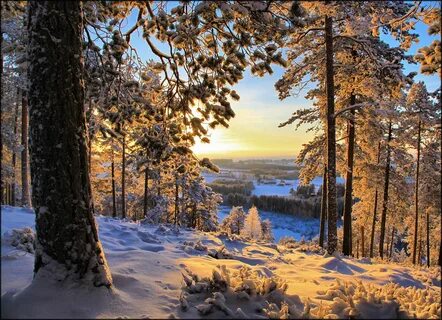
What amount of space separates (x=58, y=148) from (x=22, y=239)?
3.07 metres

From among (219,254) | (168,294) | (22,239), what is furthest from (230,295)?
(22,239)

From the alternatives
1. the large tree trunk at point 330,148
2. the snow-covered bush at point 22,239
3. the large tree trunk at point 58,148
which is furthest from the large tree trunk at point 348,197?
the large tree trunk at point 58,148

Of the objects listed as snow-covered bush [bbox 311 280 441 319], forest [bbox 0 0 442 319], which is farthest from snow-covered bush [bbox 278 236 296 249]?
snow-covered bush [bbox 311 280 441 319]

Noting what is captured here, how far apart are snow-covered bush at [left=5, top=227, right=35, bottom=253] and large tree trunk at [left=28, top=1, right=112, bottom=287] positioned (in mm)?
2189

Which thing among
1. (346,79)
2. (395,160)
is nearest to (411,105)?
(395,160)

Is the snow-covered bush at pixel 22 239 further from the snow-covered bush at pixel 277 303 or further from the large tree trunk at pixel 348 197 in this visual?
the large tree trunk at pixel 348 197

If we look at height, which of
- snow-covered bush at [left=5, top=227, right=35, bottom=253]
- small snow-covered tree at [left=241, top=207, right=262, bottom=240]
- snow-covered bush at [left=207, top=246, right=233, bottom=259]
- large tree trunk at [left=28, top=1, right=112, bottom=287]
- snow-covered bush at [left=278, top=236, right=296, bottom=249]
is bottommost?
small snow-covered tree at [left=241, top=207, right=262, bottom=240]

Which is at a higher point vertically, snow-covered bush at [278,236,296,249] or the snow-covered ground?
the snow-covered ground

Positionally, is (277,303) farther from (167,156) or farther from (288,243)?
(288,243)

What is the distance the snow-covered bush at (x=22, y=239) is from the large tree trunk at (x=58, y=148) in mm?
2189

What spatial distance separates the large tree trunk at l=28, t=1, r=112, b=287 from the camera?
3506mm

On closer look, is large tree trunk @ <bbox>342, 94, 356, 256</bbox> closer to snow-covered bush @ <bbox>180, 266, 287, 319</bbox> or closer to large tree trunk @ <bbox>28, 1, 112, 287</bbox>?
snow-covered bush @ <bbox>180, 266, 287, 319</bbox>

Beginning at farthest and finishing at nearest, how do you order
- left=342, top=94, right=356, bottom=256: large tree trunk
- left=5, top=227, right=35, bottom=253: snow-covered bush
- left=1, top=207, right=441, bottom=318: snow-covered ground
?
1. left=342, top=94, right=356, bottom=256: large tree trunk
2. left=5, top=227, right=35, bottom=253: snow-covered bush
3. left=1, top=207, right=441, bottom=318: snow-covered ground

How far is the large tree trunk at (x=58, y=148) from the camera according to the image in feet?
11.5
